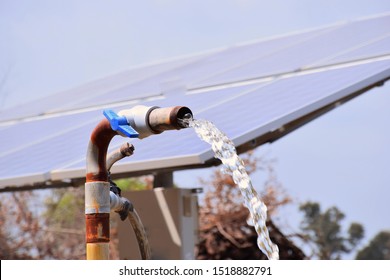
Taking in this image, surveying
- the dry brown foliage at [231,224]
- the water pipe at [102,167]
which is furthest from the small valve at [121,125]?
the dry brown foliage at [231,224]

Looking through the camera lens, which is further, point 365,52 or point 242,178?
point 365,52

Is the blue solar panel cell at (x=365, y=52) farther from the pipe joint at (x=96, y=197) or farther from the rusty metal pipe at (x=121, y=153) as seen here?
the pipe joint at (x=96, y=197)

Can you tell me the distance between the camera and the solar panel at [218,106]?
17.2 feet

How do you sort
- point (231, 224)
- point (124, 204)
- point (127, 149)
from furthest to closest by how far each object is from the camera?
point (231, 224), point (124, 204), point (127, 149)

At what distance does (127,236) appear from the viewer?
19.0ft

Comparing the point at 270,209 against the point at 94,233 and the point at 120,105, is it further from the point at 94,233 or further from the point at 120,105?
the point at 94,233

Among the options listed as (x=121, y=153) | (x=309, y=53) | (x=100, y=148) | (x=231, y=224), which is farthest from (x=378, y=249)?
(x=100, y=148)

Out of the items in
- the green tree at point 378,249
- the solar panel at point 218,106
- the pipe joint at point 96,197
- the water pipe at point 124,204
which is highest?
the green tree at point 378,249

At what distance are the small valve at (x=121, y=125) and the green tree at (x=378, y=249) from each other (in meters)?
11.7

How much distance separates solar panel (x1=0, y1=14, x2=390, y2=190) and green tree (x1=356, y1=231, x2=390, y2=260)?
22.0 ft

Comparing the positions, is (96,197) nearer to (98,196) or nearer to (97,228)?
(98,196)

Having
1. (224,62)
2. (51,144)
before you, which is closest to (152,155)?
(51,144)

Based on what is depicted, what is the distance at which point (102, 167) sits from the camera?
3.44 m

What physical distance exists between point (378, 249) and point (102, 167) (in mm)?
12154
